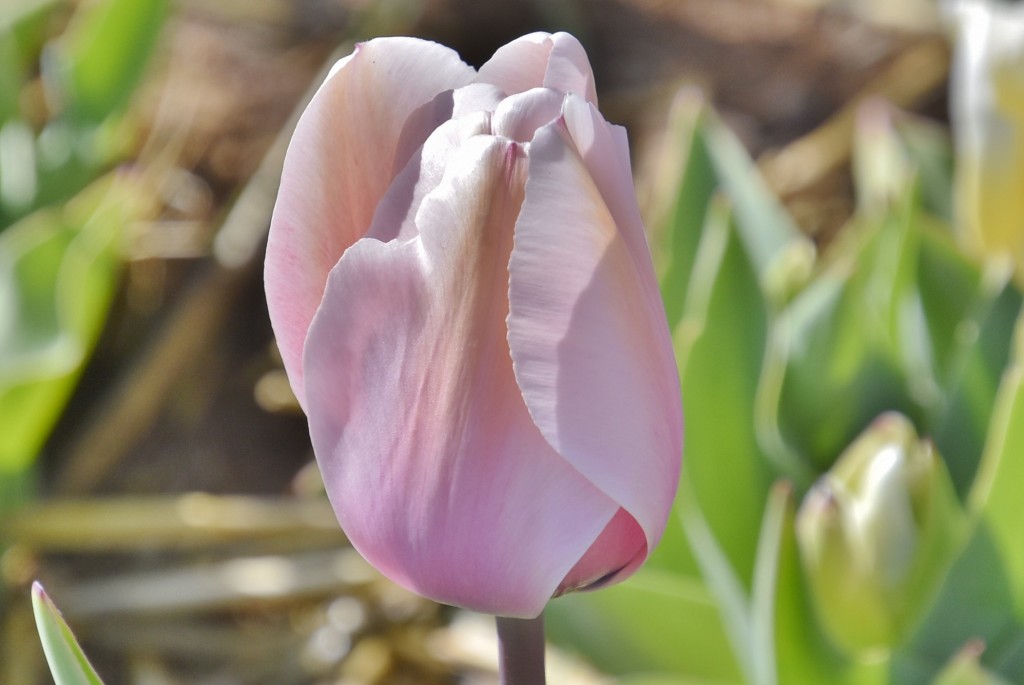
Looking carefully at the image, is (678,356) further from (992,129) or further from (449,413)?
(449,413)

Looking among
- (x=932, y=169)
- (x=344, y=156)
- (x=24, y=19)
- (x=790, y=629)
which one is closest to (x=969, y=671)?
(x=790, y=629)

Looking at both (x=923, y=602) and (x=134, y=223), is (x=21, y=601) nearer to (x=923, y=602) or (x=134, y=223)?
(x=134, y=223)

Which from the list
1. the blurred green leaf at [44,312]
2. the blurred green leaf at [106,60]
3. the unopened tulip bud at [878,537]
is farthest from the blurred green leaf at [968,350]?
the blurred green leaf at [106,60]

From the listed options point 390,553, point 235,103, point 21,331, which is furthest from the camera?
point 235,103

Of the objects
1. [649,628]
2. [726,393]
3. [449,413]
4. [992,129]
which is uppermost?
[449,413]

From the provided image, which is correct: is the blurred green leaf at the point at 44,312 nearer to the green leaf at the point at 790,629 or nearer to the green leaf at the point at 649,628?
the green leaf at the point at 649,628

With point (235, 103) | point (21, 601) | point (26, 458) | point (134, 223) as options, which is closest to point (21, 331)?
point (26, 458)
